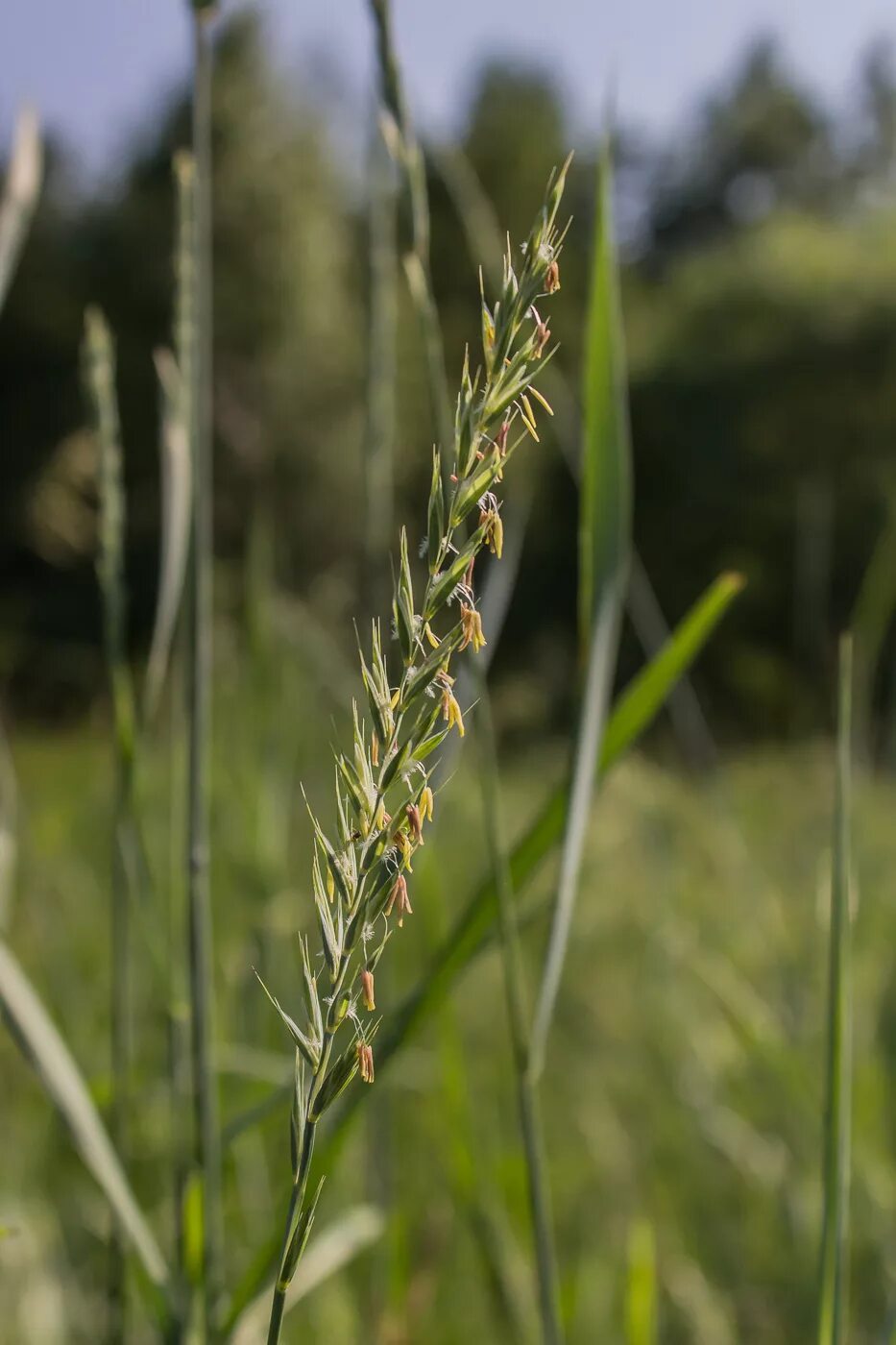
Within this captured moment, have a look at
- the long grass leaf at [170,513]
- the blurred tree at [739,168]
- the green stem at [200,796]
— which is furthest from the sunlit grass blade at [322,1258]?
the blurred tree at [739,168]

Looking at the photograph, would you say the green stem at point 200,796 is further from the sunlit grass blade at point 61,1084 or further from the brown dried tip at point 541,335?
the brown dried tip at point 541,335

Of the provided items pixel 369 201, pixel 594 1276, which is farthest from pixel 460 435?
pixel 594 1276

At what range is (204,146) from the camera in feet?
0.91

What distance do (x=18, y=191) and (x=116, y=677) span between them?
139 mm

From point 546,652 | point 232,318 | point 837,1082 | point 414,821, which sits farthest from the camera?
point 232,318

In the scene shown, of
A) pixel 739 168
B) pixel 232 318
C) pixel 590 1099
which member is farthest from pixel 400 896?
pixel 739 168

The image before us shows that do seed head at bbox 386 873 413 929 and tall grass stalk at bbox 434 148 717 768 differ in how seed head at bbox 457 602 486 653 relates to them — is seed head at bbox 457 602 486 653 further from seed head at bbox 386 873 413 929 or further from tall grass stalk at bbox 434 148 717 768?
tall grass stalk at bbox 434 148 717 768

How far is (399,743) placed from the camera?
0.12m

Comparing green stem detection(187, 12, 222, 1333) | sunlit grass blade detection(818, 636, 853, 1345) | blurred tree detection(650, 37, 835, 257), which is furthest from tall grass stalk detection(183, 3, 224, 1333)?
blurred tree detection(650, 37, 835, 257)

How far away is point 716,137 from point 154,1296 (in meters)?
9.59

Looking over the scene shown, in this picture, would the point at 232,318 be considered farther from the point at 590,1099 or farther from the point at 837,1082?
the point at 837,1082

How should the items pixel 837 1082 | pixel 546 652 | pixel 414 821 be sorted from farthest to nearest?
pixel 546 652 → pixel 837 1082 → pixel 414 821

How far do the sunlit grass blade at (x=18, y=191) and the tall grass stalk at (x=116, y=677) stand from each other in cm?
2

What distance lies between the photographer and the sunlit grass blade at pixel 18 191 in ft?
1.00
